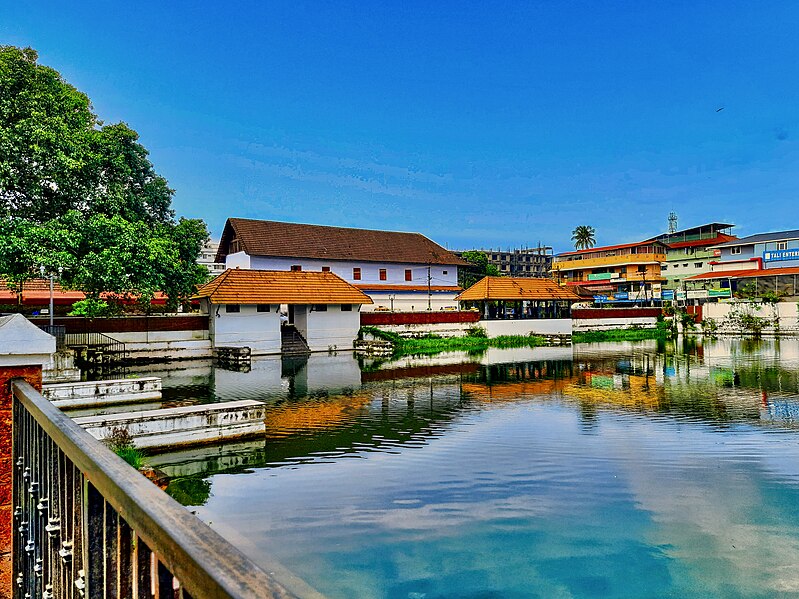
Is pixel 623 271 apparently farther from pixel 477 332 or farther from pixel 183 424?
pixel 183 424

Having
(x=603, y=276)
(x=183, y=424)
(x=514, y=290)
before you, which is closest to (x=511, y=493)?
(x=183, y=424)

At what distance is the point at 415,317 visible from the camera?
33.4 m

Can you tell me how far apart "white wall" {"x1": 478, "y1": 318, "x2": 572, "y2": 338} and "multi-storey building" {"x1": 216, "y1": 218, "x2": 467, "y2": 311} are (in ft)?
21.9

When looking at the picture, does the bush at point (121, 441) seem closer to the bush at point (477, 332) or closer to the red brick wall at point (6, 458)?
the red brick wall at point (6, 458)

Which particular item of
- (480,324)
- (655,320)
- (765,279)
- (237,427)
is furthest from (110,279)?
(765,279)

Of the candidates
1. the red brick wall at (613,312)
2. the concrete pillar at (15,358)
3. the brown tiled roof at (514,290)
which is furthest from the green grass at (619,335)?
the concrete pillar at (15,358)

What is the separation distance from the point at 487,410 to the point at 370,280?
29.1m

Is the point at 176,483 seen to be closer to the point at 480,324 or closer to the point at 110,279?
the point at 110,279

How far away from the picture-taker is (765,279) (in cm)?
4509

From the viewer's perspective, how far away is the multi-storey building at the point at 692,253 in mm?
54906

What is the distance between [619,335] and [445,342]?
48.6 feet

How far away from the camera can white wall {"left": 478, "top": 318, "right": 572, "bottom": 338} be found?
3556 centimetres

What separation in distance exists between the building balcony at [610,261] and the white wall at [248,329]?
41689 mm

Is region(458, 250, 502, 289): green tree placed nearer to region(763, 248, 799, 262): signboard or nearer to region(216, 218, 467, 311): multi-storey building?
region(216, 218, 467, 311): multi-storey building
